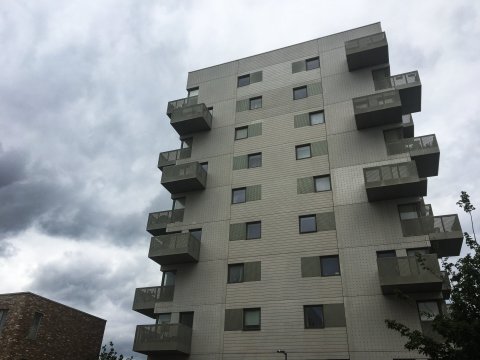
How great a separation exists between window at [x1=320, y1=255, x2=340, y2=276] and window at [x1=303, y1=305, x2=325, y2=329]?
2091 mm

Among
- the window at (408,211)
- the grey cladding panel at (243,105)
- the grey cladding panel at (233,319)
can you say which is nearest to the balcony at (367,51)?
the grey cladding panel at (243,105)

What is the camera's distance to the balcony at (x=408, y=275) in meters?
21.9

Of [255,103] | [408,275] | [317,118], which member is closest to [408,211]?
[408,275]

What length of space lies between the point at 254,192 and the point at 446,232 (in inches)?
492

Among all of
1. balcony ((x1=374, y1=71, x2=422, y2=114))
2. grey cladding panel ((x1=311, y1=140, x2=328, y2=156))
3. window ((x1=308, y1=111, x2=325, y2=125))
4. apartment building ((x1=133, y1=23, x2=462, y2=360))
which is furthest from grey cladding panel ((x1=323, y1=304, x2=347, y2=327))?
balcony ((x1=374, y1=71, x2=422, y2=114))

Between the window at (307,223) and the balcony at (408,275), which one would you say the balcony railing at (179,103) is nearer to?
the window at (307,223)

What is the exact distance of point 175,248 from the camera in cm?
2822

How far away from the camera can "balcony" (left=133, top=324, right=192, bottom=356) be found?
981 inches

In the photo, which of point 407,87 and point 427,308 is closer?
point 427,308

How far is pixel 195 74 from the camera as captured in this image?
38.9 m

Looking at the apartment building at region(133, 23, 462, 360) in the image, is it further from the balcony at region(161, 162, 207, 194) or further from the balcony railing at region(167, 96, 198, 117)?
the balcony railing at region(167, 96, 198, 117)

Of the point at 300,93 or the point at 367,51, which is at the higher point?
the point at 367,51

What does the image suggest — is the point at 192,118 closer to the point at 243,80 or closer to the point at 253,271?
the point at 243,80

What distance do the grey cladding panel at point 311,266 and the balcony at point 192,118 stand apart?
14.3 m
